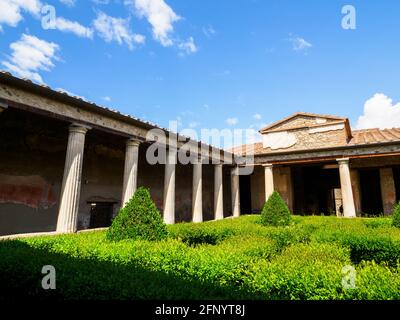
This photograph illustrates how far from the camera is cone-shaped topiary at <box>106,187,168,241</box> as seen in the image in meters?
6.52

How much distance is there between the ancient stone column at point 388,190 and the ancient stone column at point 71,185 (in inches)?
742

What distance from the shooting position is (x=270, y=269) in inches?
146

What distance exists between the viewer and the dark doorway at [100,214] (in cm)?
1478

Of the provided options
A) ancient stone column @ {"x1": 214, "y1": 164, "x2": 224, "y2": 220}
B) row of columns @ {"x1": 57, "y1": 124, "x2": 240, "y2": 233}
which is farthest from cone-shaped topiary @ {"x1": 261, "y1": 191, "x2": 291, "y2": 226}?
ancient stone column @ {"x1": 214, "y1": 164, "x2": 224, "y2": 220}

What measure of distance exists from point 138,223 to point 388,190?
716 inches

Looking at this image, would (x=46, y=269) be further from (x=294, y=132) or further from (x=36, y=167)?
(x=294, y=132)

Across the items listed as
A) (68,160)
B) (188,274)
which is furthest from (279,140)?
(188,274)

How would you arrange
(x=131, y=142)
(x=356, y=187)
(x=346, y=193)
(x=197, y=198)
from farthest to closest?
(x=356, y=187) < (x=346, y=193) < (x=197, y=198) < (x=131, y=142)

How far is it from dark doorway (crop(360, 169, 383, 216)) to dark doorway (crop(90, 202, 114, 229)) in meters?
19.0

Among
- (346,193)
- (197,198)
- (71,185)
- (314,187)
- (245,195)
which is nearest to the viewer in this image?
(71,185)

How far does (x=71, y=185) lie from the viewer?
927 centimetres

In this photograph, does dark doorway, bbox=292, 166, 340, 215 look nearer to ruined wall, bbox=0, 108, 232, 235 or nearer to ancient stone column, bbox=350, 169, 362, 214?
ancient stone column, bbox=350, 169, 362, 214

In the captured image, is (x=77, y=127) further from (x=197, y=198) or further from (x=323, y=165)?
(x=323, y=165)
